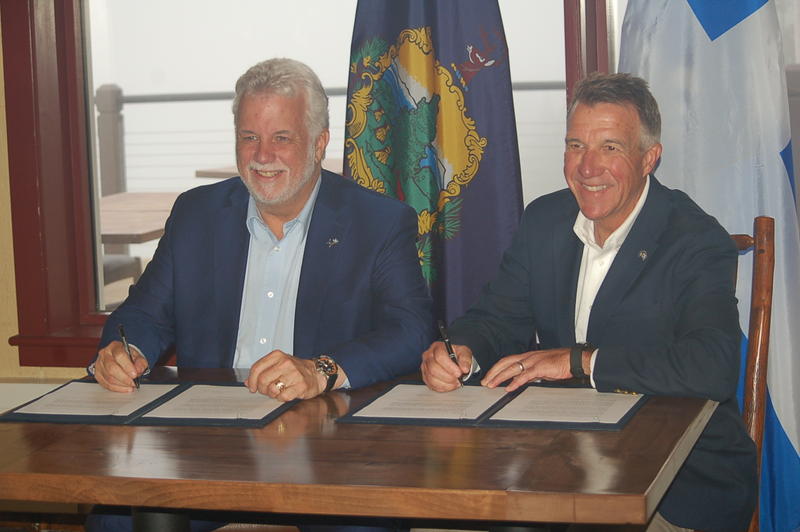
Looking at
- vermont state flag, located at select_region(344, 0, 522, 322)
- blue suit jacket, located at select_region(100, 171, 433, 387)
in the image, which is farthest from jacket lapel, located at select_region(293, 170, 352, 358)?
vermont state flag, located at select_region(344, 0, 522, 322)

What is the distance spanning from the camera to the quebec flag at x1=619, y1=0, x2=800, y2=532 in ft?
9.78

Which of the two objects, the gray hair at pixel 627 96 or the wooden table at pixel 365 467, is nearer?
the wooden table at pixel 365 467

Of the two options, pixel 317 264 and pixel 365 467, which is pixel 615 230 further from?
pixel 365 467

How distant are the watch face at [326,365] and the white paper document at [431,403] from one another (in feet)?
0.43

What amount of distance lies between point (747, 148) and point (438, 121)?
92 centimetres

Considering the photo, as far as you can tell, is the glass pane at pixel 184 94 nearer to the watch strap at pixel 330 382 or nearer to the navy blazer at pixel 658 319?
the navy blazer at pixel 658 319

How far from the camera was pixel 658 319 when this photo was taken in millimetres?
2432

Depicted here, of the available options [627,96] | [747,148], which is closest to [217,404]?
[627,96]

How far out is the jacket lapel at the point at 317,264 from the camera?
8.73 feet

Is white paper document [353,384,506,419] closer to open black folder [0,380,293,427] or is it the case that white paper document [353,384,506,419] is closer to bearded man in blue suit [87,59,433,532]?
open black folder [0,380,293,427]

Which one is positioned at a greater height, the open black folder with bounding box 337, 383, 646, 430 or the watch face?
the watch face

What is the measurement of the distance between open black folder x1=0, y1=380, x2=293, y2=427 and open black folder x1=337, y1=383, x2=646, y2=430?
205mm

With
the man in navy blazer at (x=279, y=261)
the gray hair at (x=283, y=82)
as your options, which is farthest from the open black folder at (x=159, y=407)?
the gray hair at (x=283, y=82)

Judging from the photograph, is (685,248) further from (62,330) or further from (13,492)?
(62,330)
